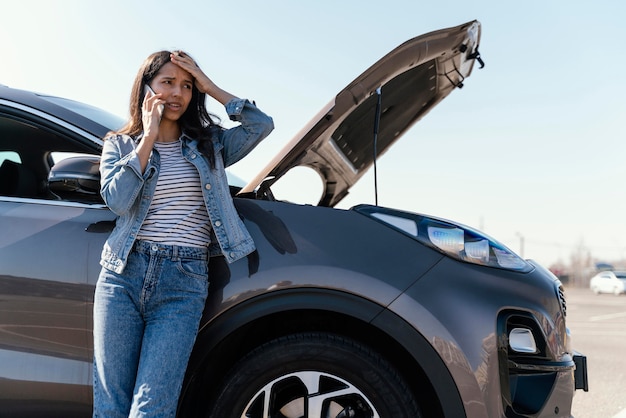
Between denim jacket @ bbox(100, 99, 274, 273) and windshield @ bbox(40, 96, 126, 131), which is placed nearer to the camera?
denim jacket @ bbox(100, 99, 274, 273)

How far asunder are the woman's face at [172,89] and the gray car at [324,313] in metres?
0.40

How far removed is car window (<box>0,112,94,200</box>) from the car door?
353 millimetres

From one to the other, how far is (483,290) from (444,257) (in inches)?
7.2

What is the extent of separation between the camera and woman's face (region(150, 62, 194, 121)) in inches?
93.6

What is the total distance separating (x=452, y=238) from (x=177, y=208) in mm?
1054

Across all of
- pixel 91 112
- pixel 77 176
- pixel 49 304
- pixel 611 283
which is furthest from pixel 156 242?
pixel 611 283

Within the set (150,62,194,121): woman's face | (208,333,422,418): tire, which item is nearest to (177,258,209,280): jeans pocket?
(208,333,422,418): tire

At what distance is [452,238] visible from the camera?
2305mm

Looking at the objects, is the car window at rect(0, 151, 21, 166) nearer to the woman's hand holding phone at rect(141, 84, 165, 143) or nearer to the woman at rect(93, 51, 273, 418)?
the woman at rect(93, 51, 273, 418)

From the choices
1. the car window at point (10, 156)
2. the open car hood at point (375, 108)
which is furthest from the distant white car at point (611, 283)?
the car window at point (10, 156)

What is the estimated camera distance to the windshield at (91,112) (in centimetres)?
277

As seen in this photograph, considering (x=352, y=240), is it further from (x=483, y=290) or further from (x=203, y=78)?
(x=203, y=78)

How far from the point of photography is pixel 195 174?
7.62ft

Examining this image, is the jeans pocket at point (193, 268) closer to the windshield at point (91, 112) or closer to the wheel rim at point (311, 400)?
the wheel rim at point (311, 400)
